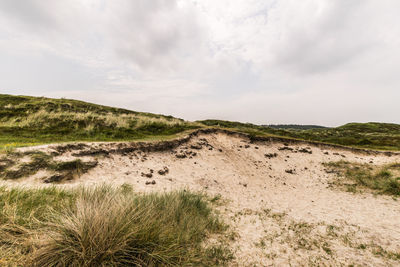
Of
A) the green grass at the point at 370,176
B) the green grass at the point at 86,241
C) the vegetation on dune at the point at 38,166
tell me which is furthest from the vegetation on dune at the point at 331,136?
the green grass at the point at 86,241

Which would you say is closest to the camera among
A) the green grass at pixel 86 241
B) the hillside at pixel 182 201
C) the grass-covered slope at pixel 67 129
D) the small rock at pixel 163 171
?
the green grass at pixel 86 241

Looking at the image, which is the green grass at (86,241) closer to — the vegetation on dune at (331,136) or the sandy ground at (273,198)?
the sandy ground at (273,198)

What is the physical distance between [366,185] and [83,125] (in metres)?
27.3

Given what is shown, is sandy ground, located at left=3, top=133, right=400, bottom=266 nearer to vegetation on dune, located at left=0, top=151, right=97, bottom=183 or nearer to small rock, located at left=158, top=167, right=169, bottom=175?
small rock, located at left=158, top=167, right=169, bottom=175

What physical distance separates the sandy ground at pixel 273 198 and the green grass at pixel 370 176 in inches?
52.3

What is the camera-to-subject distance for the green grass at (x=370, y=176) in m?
12.0

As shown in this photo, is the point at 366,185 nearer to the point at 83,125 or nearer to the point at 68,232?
the point at 68,232

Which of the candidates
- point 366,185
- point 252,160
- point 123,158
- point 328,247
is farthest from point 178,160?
point 366,185

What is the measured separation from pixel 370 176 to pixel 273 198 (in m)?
11.2

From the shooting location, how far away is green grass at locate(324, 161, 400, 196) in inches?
471

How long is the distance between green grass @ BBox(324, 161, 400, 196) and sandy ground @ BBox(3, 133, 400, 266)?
1.33 metres

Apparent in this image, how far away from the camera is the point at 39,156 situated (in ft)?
28.3

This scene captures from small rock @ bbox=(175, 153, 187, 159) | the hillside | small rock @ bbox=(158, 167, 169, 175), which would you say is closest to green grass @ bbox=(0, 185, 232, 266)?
the hillside

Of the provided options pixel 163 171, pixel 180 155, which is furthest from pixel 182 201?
pixel 180 155
